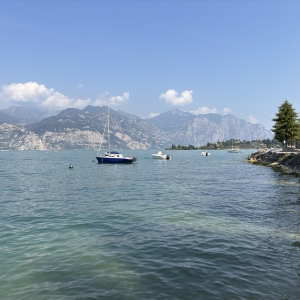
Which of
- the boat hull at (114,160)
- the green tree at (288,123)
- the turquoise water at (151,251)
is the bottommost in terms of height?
the turquoise water at (151,251)

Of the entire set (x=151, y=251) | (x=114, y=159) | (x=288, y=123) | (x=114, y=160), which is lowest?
(x=151, y=251)

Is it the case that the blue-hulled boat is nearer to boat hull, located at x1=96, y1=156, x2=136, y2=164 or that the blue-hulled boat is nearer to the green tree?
boat hull, located at x1=96, y1=156, x2=136, y2=164

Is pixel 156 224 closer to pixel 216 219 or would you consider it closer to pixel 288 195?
pixel 216 219

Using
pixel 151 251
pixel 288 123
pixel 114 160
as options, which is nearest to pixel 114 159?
pixel 114 160

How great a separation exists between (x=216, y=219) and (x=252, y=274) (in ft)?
27.1

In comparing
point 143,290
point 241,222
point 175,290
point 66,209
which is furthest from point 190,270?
point 66,209

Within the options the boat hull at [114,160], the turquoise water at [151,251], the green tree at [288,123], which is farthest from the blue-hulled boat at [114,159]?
the turquoise water at [151,251]

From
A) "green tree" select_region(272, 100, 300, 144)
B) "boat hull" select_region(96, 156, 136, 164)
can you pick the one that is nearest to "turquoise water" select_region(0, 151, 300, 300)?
"boat hull" select_region(96, 156, 136, 164)

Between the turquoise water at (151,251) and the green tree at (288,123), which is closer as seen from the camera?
the turquoise water at (151,251)

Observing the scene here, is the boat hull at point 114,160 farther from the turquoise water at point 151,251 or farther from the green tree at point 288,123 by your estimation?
the turquoise water at point 151,251

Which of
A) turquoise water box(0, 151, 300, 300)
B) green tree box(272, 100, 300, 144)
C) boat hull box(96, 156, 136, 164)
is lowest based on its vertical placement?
turquoise water box(0, 151, 300, 300)

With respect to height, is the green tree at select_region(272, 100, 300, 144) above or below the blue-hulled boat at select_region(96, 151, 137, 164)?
above

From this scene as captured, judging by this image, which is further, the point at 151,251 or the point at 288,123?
the point at 288,123

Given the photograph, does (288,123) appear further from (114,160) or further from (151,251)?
(151,251)
